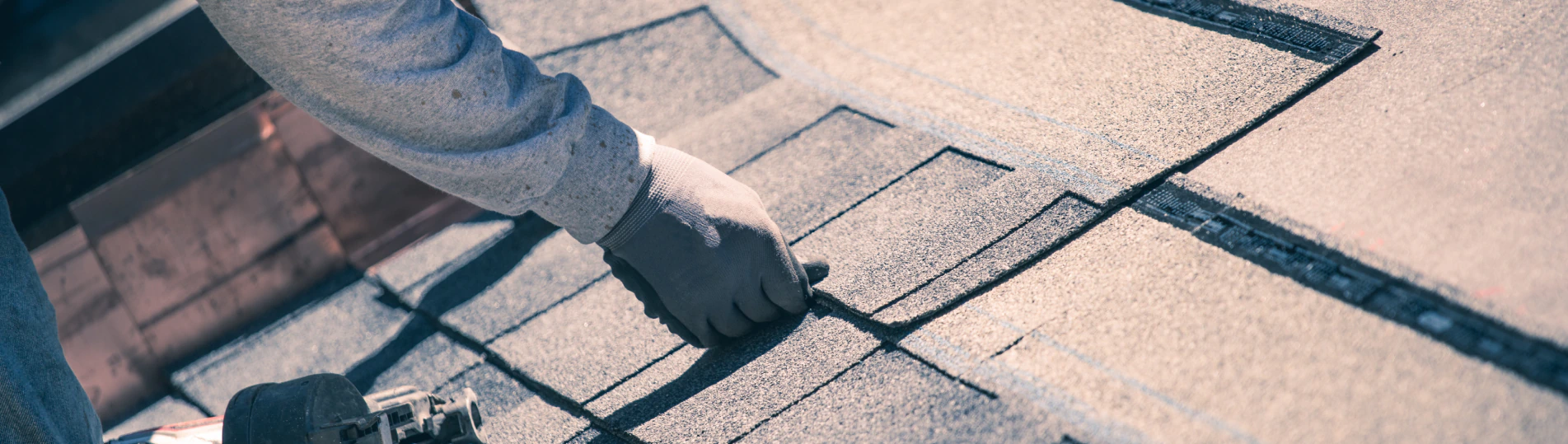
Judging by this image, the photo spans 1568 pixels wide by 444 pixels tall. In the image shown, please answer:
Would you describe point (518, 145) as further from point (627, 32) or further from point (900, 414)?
point (627, 32)

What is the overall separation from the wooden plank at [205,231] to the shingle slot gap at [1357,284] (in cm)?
212

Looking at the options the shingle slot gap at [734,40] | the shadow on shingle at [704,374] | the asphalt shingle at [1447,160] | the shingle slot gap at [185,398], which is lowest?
the shingle slot gap at [185,398]

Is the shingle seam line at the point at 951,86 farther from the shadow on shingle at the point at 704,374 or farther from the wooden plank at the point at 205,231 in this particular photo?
the wooden plank at the point at 205,231

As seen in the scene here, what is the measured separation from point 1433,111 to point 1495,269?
0.43m

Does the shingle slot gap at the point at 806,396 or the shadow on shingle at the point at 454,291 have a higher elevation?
the shingle slot gap at the point at 806,396

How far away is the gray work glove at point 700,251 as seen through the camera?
71.4 inches

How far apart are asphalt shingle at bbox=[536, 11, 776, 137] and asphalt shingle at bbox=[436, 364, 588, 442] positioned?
91cm

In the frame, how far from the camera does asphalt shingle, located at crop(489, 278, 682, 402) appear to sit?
2021 mm

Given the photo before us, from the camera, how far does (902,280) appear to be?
1.85 meters

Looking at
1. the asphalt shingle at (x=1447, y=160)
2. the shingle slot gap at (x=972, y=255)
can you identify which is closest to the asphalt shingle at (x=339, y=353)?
the shingle slot gap at (x=972, y=255)

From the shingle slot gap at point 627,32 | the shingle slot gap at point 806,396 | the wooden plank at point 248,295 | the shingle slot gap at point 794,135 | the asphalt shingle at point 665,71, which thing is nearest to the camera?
the shingle slot gap at point 806,396

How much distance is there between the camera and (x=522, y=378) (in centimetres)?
214

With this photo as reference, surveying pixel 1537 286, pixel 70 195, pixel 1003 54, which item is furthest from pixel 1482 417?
pixel 70 195

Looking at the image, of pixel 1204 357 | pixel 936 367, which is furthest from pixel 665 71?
pixel 1204 357
